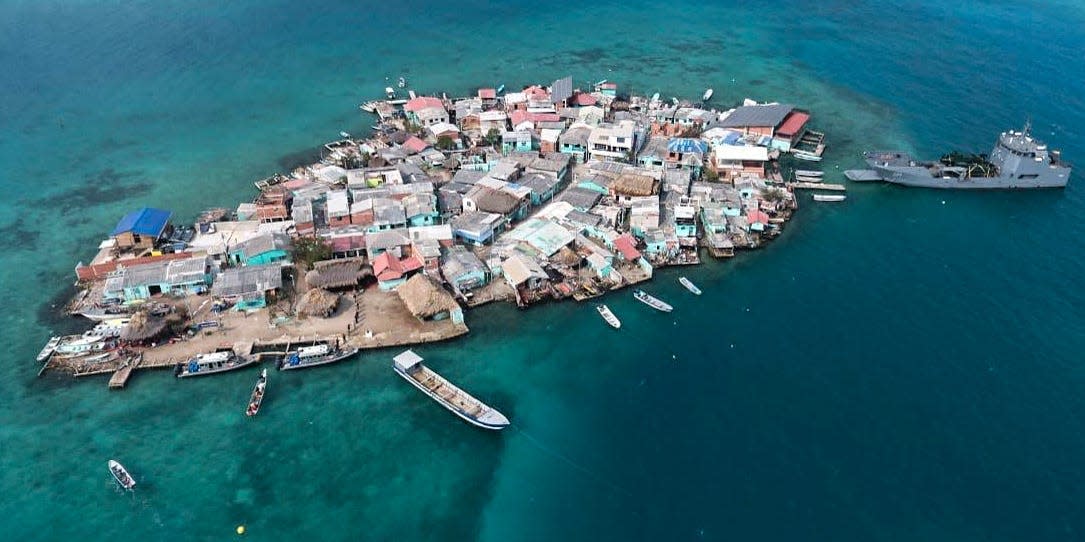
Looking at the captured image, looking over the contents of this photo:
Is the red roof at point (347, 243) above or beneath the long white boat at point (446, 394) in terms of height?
above

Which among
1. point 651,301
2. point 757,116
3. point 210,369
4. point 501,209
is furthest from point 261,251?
point 757,116

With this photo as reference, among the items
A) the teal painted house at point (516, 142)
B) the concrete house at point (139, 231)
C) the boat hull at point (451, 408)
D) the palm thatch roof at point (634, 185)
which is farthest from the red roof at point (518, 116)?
the boat hull at point (451, 408)

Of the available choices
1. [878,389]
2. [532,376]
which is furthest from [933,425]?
[532,376]

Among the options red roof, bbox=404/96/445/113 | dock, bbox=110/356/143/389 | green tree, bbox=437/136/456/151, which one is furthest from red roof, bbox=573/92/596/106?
dock, bbox=110/356/143/389

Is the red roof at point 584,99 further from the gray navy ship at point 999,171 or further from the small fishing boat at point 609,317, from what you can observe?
the small fishing boat at point 609,317

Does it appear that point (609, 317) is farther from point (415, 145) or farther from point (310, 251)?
point (415, 145)

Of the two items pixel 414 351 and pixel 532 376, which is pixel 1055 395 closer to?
pixel 532 376

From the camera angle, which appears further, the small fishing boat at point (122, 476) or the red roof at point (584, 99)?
the red roof at point (584, 99)
